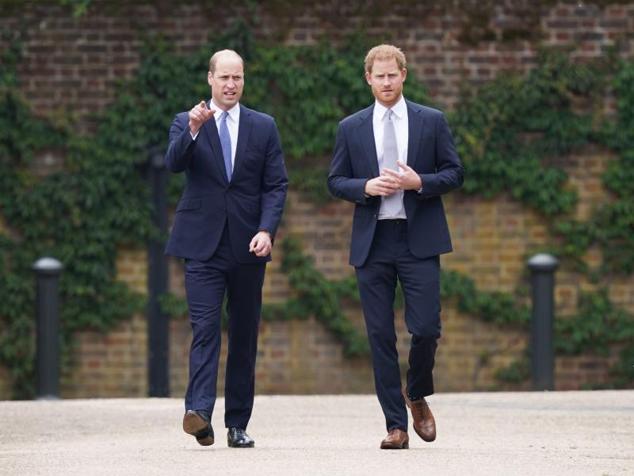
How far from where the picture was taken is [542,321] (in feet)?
38.6

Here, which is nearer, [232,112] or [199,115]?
[199,115]

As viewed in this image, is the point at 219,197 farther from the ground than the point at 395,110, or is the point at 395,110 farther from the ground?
the point at 395,110

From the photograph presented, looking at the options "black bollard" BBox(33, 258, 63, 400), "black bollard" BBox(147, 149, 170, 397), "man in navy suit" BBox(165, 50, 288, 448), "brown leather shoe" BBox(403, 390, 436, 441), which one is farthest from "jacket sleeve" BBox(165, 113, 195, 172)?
"black bollard" BBox(147, 149, 170, 397)

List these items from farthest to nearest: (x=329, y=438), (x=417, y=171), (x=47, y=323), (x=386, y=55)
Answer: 1. (x=47, y=323)
2. (x=329, y=438)
3. (x=417, y=171)
4. (x=386, y=55)

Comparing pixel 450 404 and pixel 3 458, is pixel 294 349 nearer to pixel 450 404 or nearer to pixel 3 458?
pixel 450 404

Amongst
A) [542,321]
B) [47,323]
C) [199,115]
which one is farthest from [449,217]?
[199,115]

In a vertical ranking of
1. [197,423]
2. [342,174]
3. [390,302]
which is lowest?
[197,423]

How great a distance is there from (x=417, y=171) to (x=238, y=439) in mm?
1463

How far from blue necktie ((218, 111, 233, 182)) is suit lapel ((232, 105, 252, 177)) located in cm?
3

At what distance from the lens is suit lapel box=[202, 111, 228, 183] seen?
8039 mm

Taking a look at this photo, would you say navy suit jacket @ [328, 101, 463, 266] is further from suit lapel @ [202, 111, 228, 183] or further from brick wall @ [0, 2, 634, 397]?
brick wall @ [0, 2, 634, 397]

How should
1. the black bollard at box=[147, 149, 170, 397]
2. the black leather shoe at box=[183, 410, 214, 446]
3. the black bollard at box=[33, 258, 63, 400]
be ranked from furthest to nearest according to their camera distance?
the black bollard at box=[147, 149, 170, 397] < the black bollard at box=[33, 258, 63, 400] < the black leather shoe at box=[183, 410, 214, 446]

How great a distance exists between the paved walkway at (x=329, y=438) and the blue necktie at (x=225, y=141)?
128 cm

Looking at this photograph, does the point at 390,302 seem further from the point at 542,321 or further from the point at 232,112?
the point at 542,321
